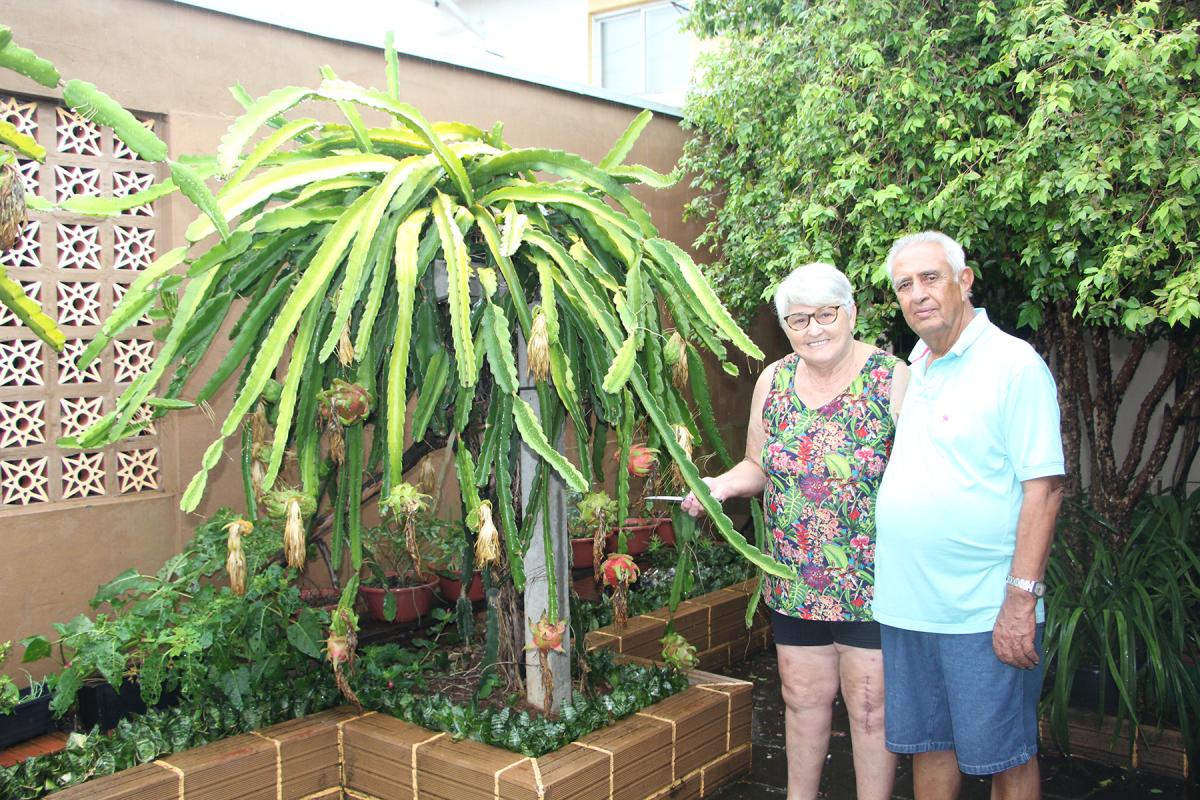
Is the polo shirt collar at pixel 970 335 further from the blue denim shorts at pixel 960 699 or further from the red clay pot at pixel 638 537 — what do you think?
the red clay pot at pixel 638 537

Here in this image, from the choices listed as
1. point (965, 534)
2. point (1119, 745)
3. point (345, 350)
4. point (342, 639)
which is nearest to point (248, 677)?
point (342, 639)

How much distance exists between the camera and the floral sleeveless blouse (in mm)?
2637

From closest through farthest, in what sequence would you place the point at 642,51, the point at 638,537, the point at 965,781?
the point at 965,781 < the point at 638,537 < the point at 642,51

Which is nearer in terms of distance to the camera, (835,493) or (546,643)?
(835,493)

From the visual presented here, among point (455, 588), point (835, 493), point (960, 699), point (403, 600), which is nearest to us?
point (960, 699)

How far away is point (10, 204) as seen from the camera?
1.63 meters

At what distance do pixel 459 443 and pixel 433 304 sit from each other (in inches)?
17.1

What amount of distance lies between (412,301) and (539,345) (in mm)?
330

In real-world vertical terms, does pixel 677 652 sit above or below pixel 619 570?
below

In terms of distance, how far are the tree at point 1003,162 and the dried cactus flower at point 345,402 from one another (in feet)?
8.21

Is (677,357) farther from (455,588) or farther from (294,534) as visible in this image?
(455,588)

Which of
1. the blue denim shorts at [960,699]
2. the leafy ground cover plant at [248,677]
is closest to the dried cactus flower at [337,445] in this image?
the leafy ground cover plant at [248,677]

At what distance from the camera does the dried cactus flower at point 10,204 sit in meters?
1.62

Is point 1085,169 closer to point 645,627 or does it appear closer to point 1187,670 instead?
point 1187,670
